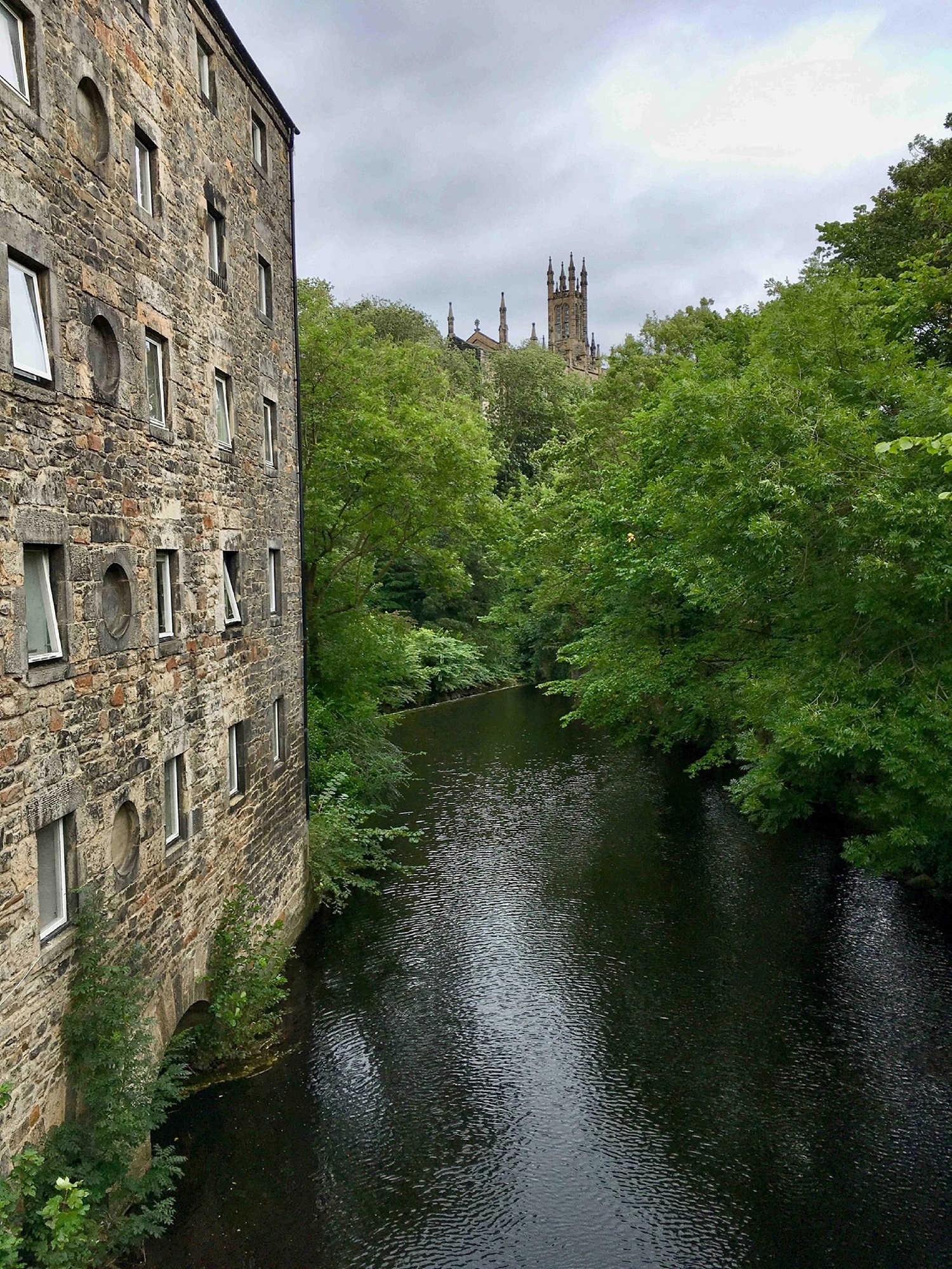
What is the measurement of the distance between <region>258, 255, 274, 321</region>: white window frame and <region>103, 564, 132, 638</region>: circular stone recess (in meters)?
6.46

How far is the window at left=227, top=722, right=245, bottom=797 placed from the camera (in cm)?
1230

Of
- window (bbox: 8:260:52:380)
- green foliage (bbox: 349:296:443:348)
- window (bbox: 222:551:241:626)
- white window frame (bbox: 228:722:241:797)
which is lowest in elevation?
white window frame (bbox: 228:722:241:797)

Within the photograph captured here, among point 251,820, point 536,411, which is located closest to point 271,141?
point 251,820

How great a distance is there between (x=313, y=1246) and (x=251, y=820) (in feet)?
17.3

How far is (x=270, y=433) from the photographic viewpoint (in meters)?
14.5

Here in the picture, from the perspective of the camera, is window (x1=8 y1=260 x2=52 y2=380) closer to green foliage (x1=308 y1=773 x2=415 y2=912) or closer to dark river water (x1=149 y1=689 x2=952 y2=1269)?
dark river water (x1=149 y1=689 x2=952 y2=1269)

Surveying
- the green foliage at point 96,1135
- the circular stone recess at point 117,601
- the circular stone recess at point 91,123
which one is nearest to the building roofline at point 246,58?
the circular stone recess at point 91,123

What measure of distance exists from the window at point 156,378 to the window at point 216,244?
2178 mm

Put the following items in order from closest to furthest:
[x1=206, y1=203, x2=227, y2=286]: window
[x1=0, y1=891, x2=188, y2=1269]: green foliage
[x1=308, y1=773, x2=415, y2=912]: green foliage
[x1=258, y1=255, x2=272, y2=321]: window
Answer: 1. [x1=0, y1=891, x2=188, y2=1269]: green foliage
2. [x1=206, y1=203, x2=227, y2=286]: window
3. [x1=258, y1=255, x2=272, y2=321]: window
4. [x1=308, y1=773, x2=415, y2=912]: green foliage

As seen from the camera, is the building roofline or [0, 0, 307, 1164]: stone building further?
the building roofline

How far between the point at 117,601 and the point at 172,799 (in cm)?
254

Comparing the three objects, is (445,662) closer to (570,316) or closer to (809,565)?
(809,565)

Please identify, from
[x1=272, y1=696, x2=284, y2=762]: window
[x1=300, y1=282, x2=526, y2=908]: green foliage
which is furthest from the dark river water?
[x1=272, y1=696, x2=284, y2=762]: window

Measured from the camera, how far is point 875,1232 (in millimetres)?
9281
